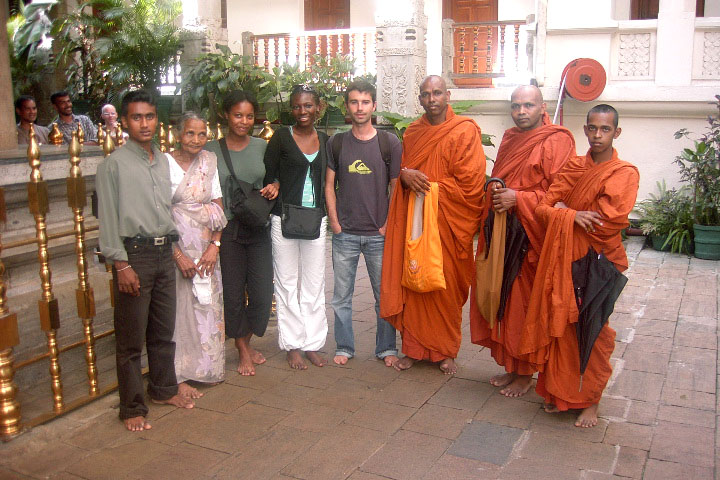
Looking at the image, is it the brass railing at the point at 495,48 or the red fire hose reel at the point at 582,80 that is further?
the brass railing at the point at 495,48

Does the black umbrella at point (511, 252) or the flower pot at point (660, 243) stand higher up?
the black umbrella at point (511, 252)

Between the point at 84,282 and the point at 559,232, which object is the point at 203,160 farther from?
the point at 559,232

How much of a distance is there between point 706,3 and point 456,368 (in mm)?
9286

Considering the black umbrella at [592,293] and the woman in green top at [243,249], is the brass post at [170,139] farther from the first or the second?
the black umbrella at [592,293]

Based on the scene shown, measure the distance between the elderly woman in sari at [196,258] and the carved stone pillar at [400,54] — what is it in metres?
6.62

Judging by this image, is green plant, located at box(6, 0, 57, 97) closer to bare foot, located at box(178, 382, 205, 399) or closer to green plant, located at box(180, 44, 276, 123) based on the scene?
green plant, located at box(180, 44, 276, 123)

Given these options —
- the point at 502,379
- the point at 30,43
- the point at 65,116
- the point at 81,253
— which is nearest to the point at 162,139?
the point at 81,253

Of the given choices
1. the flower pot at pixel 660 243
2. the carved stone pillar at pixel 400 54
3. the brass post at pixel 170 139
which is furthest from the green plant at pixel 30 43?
the flower pot at pixel 660 243

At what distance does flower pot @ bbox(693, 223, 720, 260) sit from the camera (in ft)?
25.5

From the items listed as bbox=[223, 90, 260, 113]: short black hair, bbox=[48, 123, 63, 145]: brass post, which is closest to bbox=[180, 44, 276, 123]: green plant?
bbox=[48, 123, 63, 145]: brass post

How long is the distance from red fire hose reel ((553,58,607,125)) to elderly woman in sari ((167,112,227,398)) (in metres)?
6.15

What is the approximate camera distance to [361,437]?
3523 millimetres

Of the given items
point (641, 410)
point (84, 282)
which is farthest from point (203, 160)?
point (641, 410)

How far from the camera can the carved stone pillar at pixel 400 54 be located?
1012cm
